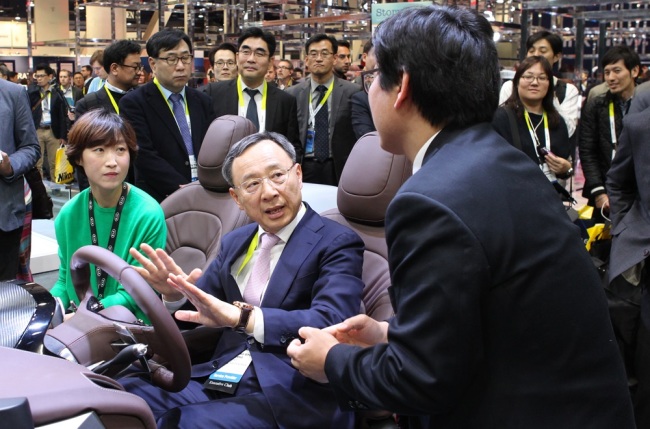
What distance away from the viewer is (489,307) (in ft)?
3.93

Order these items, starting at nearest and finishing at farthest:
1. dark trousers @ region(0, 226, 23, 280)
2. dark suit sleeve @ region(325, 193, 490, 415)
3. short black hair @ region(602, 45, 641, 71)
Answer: dark suit sleeve @ region(325, 193, 490, 415)
dark trousers @ region(0, 226, 23, 280)
short black hair @ region(602, 45, 641, 71)

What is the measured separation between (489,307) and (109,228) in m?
1.95

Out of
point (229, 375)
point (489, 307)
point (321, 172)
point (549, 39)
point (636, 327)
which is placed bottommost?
point (636, 327)

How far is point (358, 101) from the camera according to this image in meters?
5.07

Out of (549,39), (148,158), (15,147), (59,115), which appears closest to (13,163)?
(15,147)

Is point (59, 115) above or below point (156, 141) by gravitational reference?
below

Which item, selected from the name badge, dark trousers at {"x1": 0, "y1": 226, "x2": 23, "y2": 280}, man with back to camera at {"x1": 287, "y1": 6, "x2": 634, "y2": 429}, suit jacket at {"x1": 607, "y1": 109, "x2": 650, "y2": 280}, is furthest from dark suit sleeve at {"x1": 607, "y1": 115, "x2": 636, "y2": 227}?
dark trousers at {"x1": 0, "y1": 226, "x2": 23, "y2": 280}

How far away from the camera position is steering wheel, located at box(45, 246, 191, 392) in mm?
1704

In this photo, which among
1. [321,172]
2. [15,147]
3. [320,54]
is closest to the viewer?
[15,147]

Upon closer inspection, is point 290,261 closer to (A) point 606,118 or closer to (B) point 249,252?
(B) point 249,252

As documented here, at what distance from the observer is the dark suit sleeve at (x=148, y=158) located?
4172 mm

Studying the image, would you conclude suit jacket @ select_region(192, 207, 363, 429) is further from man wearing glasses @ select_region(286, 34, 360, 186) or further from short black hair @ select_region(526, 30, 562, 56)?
short black hair @ select_region(526, 30, 562, 56)

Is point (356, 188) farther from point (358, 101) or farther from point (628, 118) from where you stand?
point (358, 101)

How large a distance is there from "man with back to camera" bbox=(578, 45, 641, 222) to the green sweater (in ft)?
10.1
